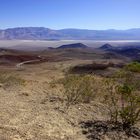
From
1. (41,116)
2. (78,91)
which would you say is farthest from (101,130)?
(78,91)

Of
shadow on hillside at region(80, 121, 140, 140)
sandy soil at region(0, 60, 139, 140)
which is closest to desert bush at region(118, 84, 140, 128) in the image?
shadow on hillside at region(80, 121, 140, 140)

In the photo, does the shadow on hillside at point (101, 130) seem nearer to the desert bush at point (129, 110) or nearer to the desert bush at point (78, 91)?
the desert bush at point (129, 110)

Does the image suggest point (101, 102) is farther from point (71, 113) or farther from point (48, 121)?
point (48, 121)

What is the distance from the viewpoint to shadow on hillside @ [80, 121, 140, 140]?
8882 mm

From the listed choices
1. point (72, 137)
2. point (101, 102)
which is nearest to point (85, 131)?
point (72, 137)

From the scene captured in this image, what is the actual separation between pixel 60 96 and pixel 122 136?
15.5ft

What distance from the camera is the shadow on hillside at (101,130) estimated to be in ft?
29.1

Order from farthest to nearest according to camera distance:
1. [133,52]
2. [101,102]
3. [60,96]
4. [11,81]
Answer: [133,52] < [11,81] < [60,96] < [101,102]

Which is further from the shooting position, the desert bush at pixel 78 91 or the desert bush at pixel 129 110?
the desert bush at pixel 78 91

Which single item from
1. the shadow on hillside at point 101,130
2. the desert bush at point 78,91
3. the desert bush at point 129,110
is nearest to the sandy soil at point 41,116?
the shadow on hillside at point 101,130

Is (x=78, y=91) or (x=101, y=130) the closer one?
(x=101, y=130)

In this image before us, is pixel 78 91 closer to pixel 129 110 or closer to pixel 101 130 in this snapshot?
pixel 129 110

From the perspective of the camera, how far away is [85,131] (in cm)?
893

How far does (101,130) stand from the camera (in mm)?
9211
